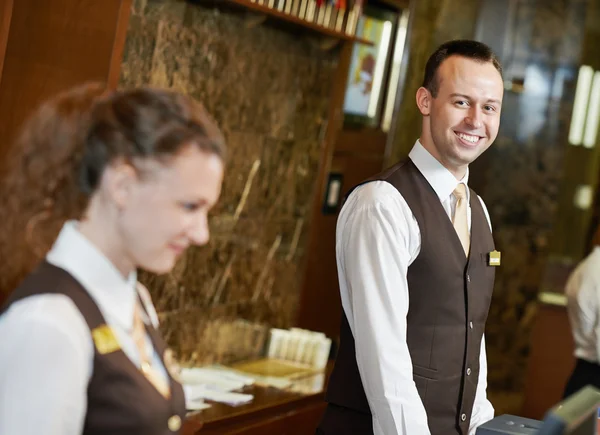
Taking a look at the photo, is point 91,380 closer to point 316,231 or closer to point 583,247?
point 316,231

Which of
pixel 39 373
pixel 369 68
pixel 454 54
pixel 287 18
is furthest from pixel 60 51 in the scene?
pixel 369 68

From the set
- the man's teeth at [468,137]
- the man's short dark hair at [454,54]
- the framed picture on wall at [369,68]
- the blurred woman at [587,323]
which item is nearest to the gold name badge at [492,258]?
the man's teeth at [468,137]

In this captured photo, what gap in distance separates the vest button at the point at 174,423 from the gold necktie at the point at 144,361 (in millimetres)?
33

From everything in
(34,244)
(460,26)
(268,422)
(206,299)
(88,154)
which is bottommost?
(268,422)

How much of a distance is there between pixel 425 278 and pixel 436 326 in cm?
12

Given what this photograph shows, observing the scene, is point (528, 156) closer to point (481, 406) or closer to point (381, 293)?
point (481, 406)

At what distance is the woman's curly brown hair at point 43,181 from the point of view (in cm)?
140

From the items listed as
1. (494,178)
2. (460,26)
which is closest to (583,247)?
(494,178)

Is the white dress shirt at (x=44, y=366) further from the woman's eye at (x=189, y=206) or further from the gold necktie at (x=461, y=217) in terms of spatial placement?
the gold necktie at (x=461, y=217)

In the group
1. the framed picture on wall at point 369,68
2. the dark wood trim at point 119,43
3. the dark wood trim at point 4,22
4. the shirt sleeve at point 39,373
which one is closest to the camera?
the shirt sleeve at point 39,373

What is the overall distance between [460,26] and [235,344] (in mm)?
2844

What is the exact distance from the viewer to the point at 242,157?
4.36m

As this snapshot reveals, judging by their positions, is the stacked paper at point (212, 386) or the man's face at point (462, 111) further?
the stacked paper at point (212, 386)

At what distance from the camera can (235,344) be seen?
4562 millimetres
